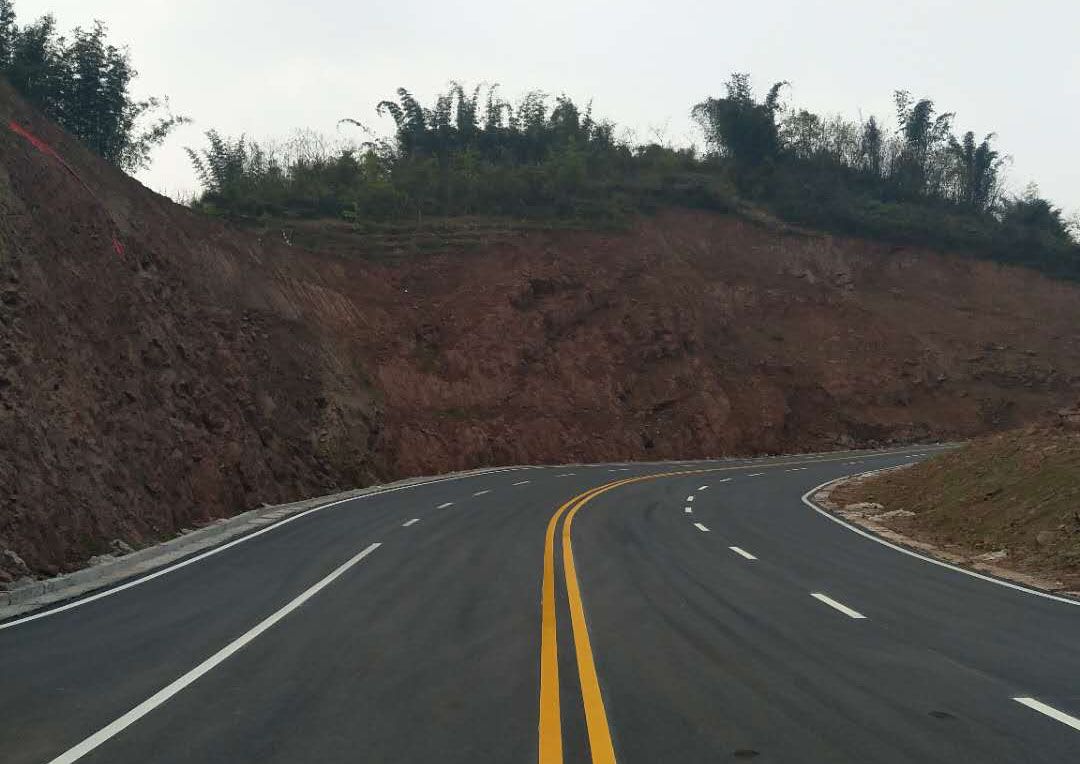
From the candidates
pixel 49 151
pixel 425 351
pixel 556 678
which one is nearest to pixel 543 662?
pixel 556 678

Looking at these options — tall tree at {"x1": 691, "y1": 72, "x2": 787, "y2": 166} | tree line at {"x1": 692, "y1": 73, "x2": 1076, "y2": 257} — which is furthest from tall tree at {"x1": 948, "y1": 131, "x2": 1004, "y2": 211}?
tall tree at {"x1": 691, "y1": 72, "x2": 787, "y2": 166}

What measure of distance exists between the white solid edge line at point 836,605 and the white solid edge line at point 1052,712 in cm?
329

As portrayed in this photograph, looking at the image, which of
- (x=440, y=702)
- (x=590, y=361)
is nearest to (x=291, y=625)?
(x=440, y=702)

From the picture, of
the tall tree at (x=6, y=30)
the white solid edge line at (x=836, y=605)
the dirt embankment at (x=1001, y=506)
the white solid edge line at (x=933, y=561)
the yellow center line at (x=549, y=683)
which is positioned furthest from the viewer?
the tall tree at (x=6, y=30)

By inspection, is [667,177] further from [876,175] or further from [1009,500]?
[1009,500]

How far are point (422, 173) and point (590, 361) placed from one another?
20.6 metres

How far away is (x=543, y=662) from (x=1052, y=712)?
13.6 feet

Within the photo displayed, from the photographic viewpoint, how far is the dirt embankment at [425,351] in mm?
18312

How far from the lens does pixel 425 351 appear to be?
44.9 m

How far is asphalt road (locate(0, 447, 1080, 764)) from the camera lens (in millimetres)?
5586

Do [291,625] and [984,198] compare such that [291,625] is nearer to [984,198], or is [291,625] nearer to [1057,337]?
[1057,337]

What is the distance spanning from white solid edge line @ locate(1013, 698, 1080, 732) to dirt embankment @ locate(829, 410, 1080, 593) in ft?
23.4

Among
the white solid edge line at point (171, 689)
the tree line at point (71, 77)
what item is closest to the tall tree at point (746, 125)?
the tree line at point (71, 77)

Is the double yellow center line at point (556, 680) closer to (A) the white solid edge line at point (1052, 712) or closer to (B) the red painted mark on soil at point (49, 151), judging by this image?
(A) the white solid edge line at point (1052, 712)
